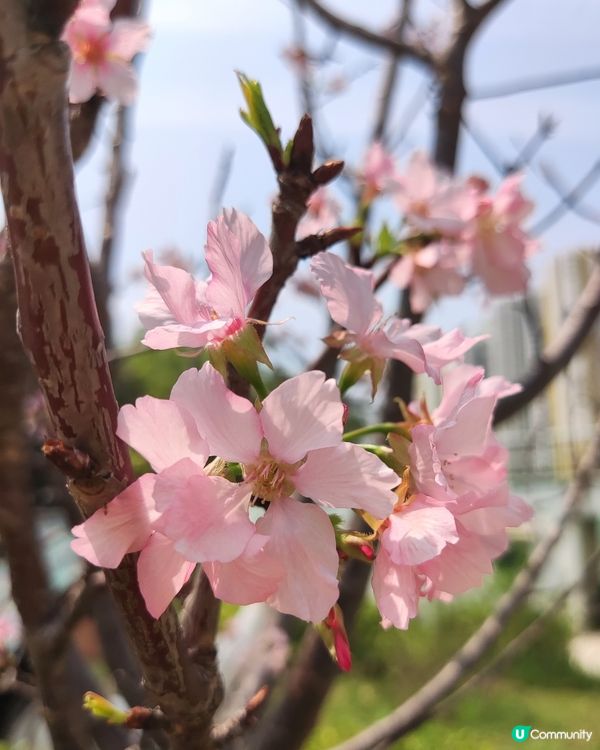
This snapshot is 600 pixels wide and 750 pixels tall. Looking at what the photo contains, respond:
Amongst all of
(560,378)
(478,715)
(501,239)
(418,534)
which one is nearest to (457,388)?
(418,534)

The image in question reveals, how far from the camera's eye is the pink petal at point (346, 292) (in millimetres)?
469

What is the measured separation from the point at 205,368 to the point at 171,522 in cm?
8

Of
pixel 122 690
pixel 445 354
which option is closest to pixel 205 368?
pixel 445 354

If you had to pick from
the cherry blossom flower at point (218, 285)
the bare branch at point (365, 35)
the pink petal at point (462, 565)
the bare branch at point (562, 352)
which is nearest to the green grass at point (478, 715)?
the bare branch at point (562, 352)

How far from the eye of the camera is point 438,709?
1.35m

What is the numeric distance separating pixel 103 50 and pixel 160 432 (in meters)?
0.75

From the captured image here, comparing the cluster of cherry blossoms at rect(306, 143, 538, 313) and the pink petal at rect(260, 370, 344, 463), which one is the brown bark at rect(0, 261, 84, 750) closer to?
the cluster of cherry blossoms at rect(306, 143, 538, 313)

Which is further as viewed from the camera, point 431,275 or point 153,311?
point 431,275

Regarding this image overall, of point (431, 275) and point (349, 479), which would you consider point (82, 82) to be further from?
point (349, 479)

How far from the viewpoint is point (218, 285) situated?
0.43 metres

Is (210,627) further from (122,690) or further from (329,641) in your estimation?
(122,690)

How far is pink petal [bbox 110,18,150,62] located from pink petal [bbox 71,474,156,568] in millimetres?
772

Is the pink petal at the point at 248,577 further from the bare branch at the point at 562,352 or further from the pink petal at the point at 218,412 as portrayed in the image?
the bare branch at the point at 562,352

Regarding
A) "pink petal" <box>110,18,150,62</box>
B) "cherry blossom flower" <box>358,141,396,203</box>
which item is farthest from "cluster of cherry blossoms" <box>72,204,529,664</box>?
"cherry blossom flower" <box>358,141,396,203</box>
